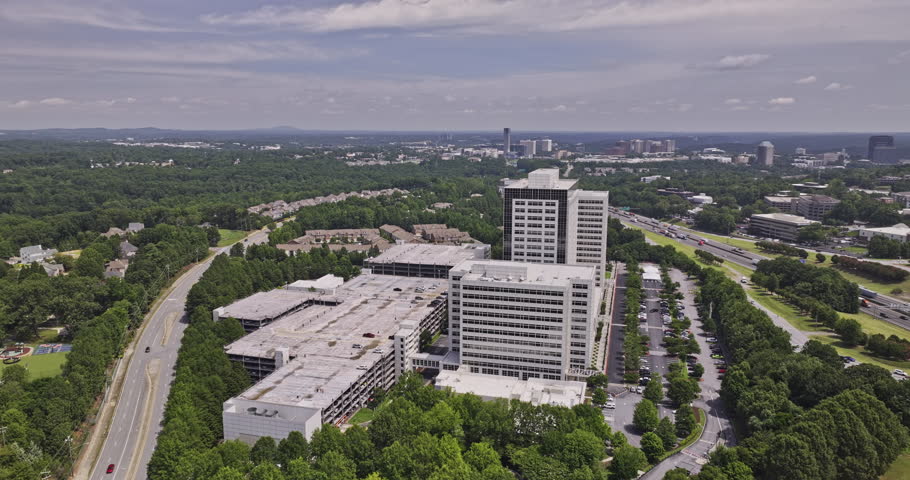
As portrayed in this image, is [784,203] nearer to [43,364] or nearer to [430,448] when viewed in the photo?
[430,448]

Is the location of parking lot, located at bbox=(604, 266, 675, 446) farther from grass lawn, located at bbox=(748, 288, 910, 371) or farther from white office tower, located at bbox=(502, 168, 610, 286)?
grass lawn, located at bbox=(748, 288, 910, 371)

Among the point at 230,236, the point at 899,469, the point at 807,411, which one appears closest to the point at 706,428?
the point at 807,411

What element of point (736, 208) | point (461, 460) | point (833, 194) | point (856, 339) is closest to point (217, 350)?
point (461, 460)

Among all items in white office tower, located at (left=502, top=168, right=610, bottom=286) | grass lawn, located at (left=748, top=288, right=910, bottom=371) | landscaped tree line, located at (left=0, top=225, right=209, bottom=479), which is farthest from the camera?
white office tower, located at (left=502, top=168, right=610, bottom=286)

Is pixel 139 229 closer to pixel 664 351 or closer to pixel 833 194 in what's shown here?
pixel 664 351

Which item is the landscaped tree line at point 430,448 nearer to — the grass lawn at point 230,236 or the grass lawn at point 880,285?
the grass lawn at point 880,285

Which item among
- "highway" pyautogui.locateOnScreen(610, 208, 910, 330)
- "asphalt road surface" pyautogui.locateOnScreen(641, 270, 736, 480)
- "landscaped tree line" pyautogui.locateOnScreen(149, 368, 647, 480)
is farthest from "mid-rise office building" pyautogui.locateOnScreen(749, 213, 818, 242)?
"landscaped tree line" pyautogui.locateOnScreen(149, 368, 647, 480)
